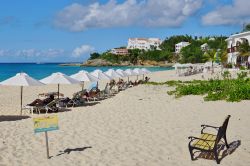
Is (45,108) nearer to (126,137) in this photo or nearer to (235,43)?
(126,137)

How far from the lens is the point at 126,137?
10305mm

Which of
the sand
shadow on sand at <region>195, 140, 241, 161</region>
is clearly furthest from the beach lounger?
shadow on sand at <region>195, 140, 241, 161</region>

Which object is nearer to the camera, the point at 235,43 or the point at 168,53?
the point at 235,43

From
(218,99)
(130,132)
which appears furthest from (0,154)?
(218,99)

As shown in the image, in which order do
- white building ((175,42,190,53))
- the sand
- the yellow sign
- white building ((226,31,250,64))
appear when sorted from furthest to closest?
white building ((175,42,190,53)) → white building ((226,31,250,64)) → the sand → the yellow sign

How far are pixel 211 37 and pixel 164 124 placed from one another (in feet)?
538

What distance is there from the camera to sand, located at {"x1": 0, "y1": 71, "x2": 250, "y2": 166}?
8133 mm

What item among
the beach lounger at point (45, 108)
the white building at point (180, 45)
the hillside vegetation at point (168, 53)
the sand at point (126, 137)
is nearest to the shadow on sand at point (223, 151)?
the sand at point (126, 137)

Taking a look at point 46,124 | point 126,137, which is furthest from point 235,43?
point 46,124

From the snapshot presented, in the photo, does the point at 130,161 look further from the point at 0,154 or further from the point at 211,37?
the point at 211,37

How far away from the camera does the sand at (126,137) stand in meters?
8.13

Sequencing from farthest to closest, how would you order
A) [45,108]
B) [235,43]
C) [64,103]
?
[235,43], [64,103], [45,108]

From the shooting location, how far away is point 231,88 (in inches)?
734

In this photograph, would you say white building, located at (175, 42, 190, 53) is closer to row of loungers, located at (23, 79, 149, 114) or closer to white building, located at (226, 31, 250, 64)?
white building, located at (226, 31, 250, 64)
